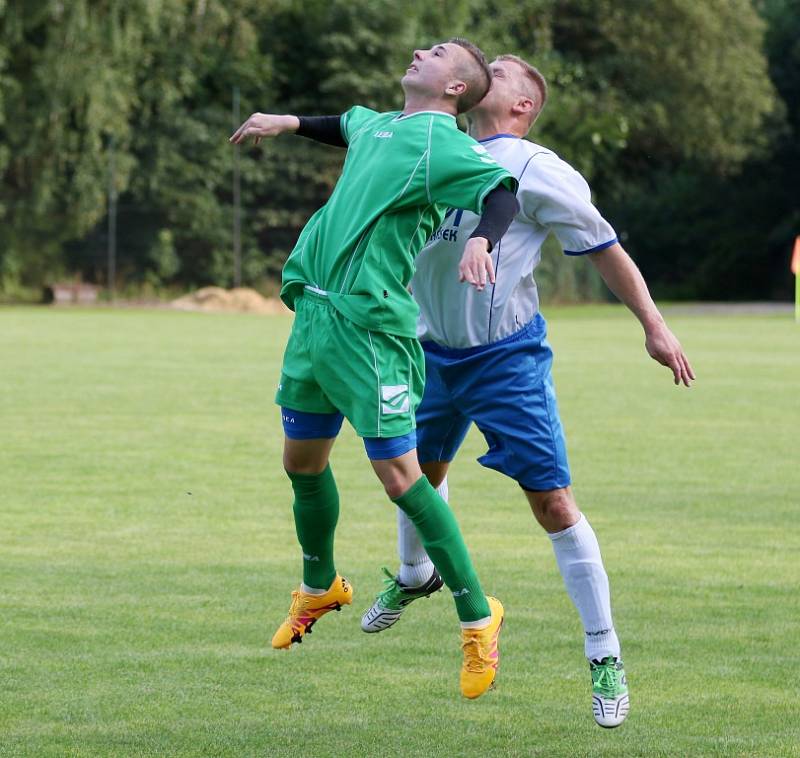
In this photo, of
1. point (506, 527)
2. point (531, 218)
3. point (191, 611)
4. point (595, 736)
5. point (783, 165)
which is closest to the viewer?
point (595, 736)

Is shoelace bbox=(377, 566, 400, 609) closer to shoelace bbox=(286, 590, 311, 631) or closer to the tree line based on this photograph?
shoelace bbox=(286, 590, 311, 631)

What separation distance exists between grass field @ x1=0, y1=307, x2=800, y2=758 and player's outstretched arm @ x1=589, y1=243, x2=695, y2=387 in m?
1.15

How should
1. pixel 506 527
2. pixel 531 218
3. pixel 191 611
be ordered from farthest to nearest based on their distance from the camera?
pixel 506 527 → pixel 191 611 → pixel 531 218

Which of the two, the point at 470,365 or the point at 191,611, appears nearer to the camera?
the point at 470,365

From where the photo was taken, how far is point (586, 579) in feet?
17.3

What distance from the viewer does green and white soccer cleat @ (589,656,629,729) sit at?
15.8ft

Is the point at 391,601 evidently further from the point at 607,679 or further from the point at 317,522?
the point at 607,679

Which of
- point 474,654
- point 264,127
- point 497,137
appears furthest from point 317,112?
point 474,654

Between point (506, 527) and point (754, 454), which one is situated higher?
point (506, 527)

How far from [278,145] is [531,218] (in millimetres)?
37701

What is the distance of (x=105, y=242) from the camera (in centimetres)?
4066

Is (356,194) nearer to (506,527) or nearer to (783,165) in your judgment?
(506,527)

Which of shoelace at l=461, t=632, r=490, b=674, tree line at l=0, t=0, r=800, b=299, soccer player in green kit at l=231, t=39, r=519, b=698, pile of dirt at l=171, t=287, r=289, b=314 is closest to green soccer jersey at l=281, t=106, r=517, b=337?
soccer player in green kit at l=231, t=39, r=519, b=698

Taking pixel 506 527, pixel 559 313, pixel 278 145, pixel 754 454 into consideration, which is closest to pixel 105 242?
pixel 278 145
